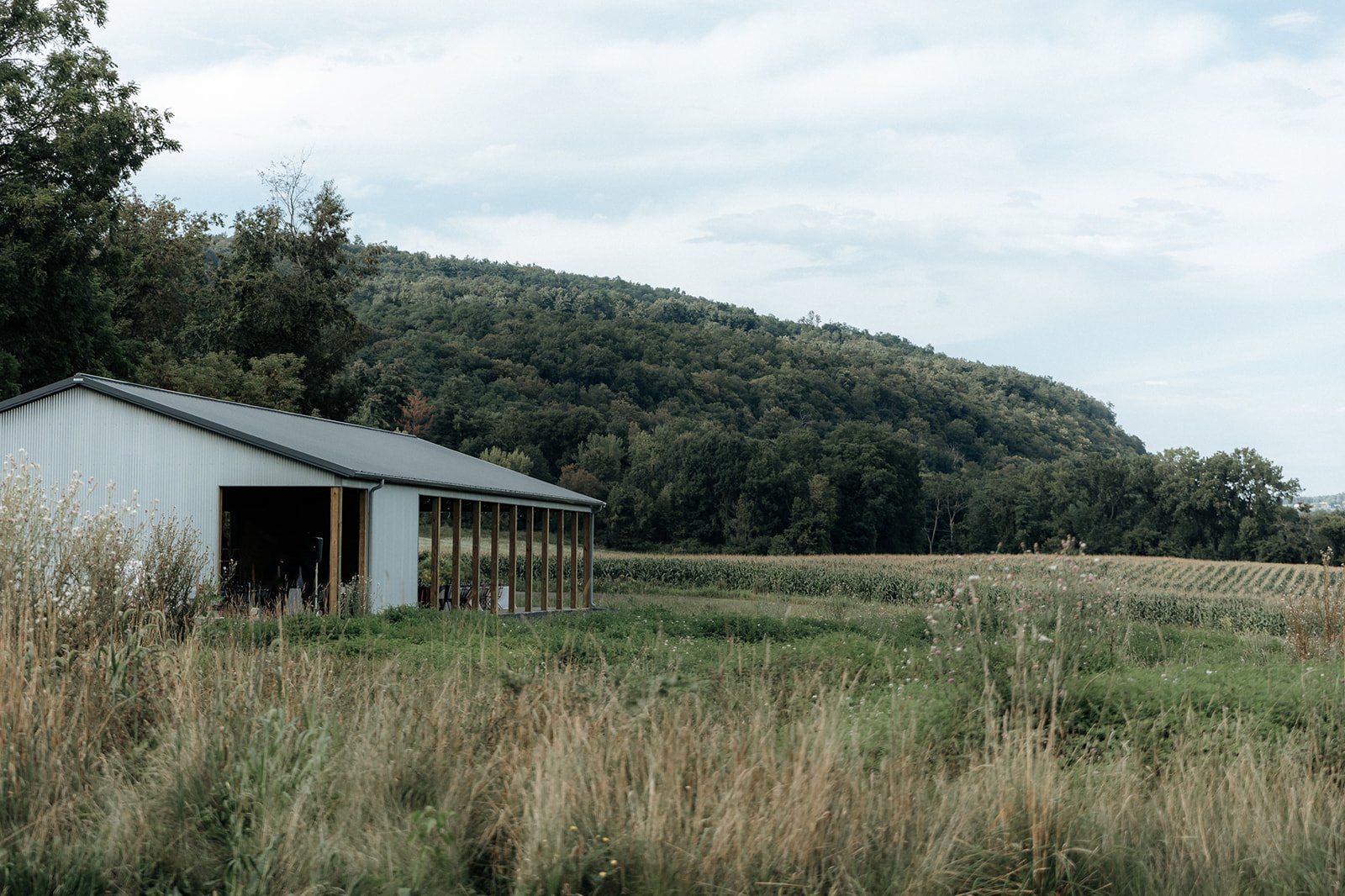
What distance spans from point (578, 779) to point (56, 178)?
2681 centimetres

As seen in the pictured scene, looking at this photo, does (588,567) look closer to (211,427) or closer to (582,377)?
(211,427)

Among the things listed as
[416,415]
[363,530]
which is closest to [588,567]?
[363,530]

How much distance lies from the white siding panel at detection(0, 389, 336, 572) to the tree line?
23.1 feet

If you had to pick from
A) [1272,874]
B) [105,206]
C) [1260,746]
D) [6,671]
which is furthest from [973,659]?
[105,206]

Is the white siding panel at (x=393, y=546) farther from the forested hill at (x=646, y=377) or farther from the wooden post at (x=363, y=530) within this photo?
the forested hill at (x=646, y=377)

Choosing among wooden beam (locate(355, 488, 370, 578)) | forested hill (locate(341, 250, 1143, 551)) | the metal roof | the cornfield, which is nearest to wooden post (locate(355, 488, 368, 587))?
wooden beam (locate(355, 488, 370, 578))

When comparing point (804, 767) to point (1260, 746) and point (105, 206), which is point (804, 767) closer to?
point (1260, 746)

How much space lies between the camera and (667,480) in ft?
235

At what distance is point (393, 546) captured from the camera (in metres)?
19.2

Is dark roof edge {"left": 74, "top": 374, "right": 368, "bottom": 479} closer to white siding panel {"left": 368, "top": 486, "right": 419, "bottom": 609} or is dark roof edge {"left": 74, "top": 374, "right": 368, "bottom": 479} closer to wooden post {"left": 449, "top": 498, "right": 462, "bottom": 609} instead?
white siding panel {"left": 368, "top": 486, "right": 419, "bottom": 609}

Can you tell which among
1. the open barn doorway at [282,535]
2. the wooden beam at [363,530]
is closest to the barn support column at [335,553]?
the wooden beam at [363,530]

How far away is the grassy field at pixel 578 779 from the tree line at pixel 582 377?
2212 cm

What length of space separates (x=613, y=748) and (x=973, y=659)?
3.16 m

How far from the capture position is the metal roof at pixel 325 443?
693 inches
